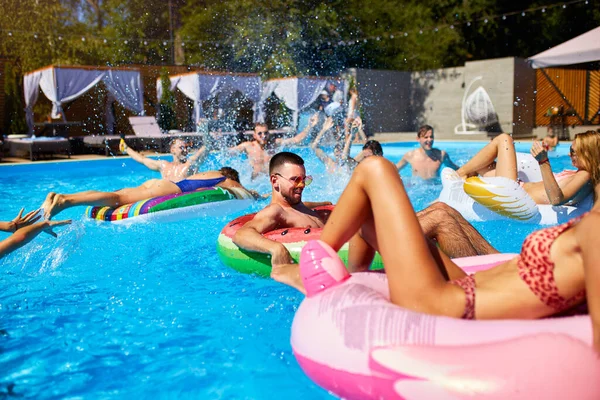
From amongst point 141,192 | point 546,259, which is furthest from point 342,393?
point 141,192

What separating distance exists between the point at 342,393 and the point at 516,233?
3429 mm

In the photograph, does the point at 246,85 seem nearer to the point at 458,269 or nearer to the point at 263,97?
the point at 263,97

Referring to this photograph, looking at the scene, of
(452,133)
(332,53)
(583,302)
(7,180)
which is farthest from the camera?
(332,53)

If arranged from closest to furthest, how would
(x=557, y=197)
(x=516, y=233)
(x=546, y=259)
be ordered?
(x=546, y=259)
(x=557, y=197)
(x=516, y=233)

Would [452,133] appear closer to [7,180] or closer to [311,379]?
[7,180]

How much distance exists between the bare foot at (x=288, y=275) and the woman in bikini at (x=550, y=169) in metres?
2.08

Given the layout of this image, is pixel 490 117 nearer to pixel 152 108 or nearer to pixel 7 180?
pixel 152 108

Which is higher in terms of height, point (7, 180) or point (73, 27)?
point (73, 27)

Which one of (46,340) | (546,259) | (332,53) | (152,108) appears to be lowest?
(46,340)

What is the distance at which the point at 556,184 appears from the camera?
4.64 meters

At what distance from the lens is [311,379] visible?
231 centimetres

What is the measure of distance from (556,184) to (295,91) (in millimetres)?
12233

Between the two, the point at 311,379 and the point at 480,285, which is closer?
the point at 480,285

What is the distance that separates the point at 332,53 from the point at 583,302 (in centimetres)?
2010
